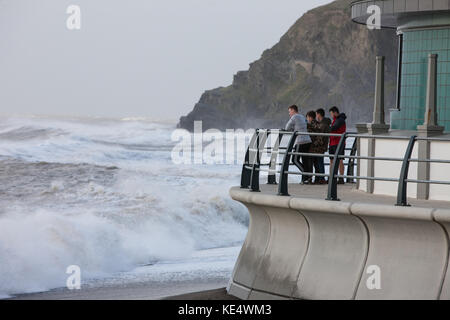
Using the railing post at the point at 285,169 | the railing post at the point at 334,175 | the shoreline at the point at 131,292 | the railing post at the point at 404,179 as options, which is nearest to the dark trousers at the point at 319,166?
the railing post at the point at 285,169

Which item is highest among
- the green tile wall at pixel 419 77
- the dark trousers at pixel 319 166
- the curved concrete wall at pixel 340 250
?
the green tile wall at pixel 419 77

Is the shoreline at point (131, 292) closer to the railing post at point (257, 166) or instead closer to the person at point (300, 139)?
the person at point (300, 139)

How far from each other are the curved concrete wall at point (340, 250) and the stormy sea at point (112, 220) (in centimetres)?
532

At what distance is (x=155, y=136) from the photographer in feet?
276

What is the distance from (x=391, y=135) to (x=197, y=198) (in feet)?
77.8

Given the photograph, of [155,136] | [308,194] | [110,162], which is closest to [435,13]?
[308,194]

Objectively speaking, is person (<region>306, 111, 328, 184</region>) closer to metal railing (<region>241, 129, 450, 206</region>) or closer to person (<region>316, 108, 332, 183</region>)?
person (<region>316, 108, 332, 183</region>)

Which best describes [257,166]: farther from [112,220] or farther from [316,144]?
[112,220]

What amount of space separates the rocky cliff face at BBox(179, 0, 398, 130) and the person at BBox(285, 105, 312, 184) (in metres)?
137

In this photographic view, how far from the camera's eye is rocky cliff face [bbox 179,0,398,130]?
6161 inches

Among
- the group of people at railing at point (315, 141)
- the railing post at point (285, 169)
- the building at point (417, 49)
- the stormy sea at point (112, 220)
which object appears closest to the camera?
the railing post at point (285, 169)

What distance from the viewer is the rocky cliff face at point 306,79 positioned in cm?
15650

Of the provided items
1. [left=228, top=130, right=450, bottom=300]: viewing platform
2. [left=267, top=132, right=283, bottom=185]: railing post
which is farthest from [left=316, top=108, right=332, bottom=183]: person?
[left=228, top=130, right=450, bottom=300]: viewing platform

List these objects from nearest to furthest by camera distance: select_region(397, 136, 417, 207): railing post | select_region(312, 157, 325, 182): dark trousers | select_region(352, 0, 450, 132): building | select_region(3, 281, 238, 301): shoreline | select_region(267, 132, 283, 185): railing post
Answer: select_region(397, 136, 417, 207): railing post → select_region(267, 132, 283, 185): railing post → select_region(352, 0, 450, 132): building → select_region(312, 157, 325, 182): dark trousers → select_region(3, 281, 238, 301): shoreline
